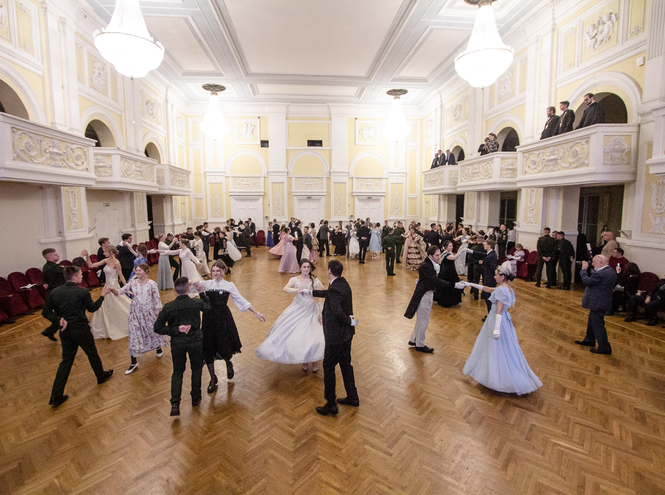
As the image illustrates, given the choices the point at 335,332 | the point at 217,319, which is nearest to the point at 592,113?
the point at 335,332

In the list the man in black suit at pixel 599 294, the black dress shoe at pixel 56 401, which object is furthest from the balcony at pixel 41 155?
the man in black suit at pixel 599 294

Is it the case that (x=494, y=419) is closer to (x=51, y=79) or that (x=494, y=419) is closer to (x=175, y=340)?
(x=175, y=340)

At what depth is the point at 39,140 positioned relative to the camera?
265 inches

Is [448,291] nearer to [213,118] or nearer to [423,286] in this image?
[423,286]

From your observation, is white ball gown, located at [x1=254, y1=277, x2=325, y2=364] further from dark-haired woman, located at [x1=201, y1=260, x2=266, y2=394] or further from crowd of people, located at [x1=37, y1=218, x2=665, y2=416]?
dark-haired woman, located at [x1=201, y1=260, x2=266, y2=394]

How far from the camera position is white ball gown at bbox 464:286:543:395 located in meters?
3.97

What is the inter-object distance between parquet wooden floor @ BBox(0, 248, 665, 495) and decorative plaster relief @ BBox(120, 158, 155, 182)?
620cm

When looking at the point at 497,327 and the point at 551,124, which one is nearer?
the point at 497,327

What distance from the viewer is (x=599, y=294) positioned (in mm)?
4934

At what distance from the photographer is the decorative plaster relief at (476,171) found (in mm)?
11232

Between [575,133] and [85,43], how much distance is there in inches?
524

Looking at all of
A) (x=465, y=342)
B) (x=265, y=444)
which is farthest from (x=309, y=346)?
(x=465, y=342)

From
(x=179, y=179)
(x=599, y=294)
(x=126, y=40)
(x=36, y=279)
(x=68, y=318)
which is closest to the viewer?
(x=68, y=318)

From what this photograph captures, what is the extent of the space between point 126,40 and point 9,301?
5.59 m
